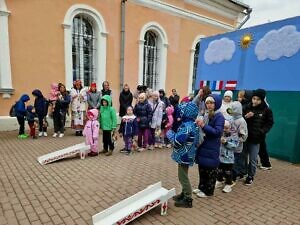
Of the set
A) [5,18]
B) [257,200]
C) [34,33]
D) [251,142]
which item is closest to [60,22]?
[34,33]

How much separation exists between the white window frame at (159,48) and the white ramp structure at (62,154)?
6119mm

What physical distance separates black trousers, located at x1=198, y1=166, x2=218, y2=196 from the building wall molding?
8888 mm

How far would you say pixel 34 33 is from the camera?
26.8 ft

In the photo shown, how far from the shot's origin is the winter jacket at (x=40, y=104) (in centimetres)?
740

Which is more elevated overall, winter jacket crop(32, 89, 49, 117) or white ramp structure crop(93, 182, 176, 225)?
winter jacket crop(32, 89, 49, 117)

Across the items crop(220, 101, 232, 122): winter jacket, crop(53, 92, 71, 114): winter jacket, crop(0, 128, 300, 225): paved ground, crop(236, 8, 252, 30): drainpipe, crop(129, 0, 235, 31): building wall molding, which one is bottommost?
crop(0, 128, 300, 225): paved ground

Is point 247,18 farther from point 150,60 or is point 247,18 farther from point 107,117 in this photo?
point 107,117

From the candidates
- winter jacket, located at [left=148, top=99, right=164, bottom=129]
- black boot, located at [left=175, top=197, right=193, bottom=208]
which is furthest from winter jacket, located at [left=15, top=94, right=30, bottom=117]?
black boot, located at [left=175, top=197, right=193, bottom=208]

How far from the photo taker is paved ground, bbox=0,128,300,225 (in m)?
3.18

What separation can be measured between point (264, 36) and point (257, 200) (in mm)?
4609

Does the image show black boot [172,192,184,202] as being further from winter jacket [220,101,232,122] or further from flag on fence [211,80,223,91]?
flag on fence [211,80,223,91]

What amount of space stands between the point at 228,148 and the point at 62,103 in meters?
5.51

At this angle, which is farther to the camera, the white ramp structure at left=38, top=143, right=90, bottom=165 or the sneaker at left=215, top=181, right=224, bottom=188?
the white ramp structure at left=38, top=143, right=90, bottom=165

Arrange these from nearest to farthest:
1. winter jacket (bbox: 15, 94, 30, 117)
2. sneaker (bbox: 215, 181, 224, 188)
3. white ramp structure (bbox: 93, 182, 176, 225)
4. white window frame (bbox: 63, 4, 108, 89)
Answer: white ramp structure (bbox: 93, 182, 176, 225) → sneaker (bbox: 215, 181, 224, 188) → winter jacket (bbox: 15, 94, 30, 117) → white window frame (bbox: 63, 4, 108, 89)
